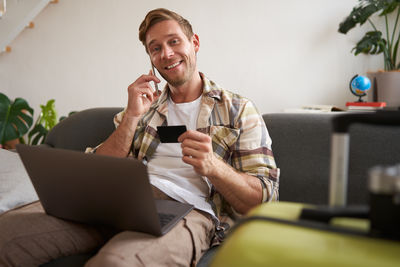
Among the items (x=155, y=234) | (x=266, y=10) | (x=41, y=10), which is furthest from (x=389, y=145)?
(x=41, y=10)

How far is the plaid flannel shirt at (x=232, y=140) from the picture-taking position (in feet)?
4.03

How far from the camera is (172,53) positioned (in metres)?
1.44

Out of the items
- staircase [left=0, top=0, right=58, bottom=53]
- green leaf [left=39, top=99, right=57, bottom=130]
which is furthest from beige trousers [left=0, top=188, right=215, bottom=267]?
staircase [left=0, top=0, right=58, bottom=53]

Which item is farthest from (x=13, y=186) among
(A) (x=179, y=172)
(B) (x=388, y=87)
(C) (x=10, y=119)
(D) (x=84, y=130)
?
(B) (x=388, y=87)

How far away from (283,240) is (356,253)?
8cm

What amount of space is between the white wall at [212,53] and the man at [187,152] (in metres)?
1.02

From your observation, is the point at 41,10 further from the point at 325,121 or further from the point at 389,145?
the point at 389,145

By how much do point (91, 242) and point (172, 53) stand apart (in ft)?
2.54

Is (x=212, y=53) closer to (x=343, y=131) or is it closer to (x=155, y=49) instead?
(x=155, y=49)

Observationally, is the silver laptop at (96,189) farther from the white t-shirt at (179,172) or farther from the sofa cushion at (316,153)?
the sofa cushion at (316,153)

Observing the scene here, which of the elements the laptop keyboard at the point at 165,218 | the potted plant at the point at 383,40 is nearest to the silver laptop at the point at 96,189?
the laptop keyboard at the point at 165,218

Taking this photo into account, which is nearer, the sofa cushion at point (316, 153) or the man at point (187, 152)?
the man at point (187, 152)

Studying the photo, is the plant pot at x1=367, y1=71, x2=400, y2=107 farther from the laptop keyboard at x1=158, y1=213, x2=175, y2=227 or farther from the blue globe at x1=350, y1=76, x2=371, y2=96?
the laptop keyboard at x1=158, y1=213, x2=175, y2=227

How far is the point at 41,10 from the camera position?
10.2ft
